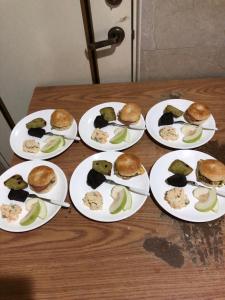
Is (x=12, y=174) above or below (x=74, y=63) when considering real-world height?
below

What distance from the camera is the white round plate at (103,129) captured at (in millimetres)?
999

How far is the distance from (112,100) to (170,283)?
0.77m

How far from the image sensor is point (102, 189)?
2.93 feet

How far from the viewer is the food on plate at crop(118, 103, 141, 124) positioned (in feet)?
3.36

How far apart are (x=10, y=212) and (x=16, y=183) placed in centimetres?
10

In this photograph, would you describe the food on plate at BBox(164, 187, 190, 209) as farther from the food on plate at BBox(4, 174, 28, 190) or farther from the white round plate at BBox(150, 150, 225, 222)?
the food on plate at BBox(4, 174, 28, 190)

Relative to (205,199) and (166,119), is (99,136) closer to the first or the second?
(166,119)

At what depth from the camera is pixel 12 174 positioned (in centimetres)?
94

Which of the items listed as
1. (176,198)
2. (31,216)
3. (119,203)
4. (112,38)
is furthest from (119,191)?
(112,38)

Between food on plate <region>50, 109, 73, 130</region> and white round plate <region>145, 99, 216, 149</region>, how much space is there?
32 centimetres

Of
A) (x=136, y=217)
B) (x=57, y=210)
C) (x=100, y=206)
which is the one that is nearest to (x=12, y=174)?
(x=57, y=210)

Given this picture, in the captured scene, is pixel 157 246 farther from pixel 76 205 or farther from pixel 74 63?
pixel 74 63

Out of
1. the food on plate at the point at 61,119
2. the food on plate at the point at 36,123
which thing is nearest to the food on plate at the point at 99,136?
the food on plate at the point at 61,119

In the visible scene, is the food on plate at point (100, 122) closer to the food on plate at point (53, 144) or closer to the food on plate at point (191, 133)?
the food on plate at point (53, 144)
